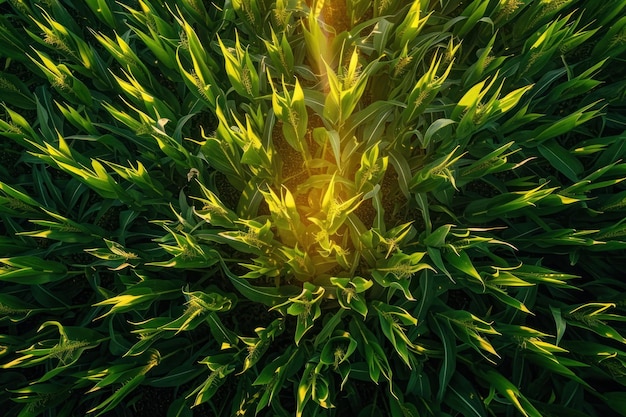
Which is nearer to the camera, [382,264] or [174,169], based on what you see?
[382,264]

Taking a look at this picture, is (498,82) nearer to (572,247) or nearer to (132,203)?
(572,247)

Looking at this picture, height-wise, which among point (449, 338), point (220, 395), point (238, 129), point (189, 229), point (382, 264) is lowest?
point (220, 395)

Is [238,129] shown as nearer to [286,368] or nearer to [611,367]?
[286,368]

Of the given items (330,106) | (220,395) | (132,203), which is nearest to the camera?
(330,106)

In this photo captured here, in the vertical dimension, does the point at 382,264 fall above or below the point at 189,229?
below

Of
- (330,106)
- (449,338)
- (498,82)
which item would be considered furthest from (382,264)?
(498,82)

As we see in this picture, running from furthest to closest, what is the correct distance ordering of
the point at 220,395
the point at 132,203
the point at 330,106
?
1. the point at 220,395
2. the point at 132,203
3. the point at 330,106

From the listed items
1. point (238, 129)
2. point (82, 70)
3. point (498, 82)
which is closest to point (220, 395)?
point (238, 129)
